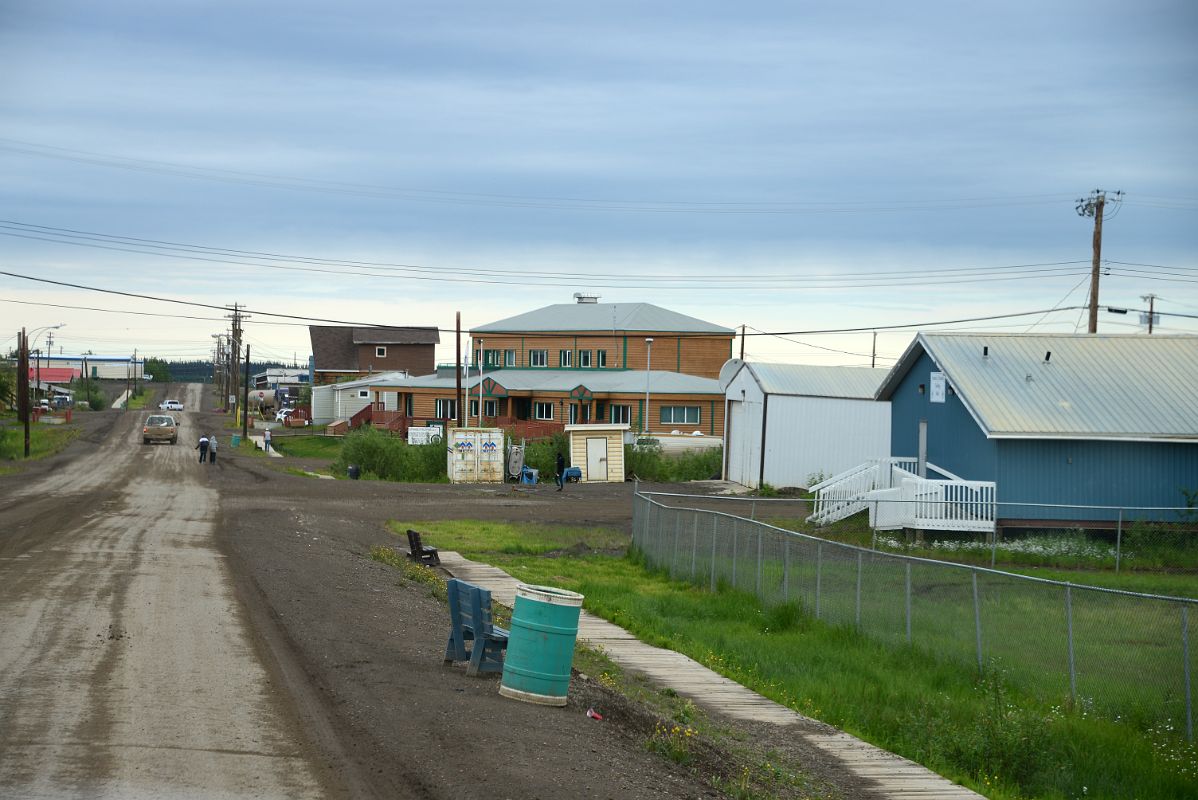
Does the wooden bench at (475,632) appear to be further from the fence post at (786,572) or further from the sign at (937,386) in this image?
the sign at (937,386)

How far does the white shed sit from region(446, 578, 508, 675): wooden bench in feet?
106

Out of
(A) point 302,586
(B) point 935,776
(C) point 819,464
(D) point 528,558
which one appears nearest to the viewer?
(B) point 935,776

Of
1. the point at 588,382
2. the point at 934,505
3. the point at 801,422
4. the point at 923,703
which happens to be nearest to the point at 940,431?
the point at 934,505

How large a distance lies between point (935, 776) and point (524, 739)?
4.06 meters

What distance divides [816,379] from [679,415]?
22747 mm

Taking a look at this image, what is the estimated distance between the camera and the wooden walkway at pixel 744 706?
34.8 ft

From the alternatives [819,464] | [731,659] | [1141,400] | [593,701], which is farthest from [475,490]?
[593,701]

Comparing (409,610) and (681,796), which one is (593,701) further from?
(409,610)

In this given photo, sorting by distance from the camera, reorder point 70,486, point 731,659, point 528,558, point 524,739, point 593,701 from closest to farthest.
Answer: point 524,739 → point 593,701 → point 731,659 → point 528,558 → point 70,486

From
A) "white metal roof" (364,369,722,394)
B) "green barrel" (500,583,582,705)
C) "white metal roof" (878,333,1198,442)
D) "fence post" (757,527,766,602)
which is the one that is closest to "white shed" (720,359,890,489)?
"white metal roof" (878,333,1198,442)

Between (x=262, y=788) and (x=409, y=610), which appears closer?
(x=262, y=788)

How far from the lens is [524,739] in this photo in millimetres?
9680

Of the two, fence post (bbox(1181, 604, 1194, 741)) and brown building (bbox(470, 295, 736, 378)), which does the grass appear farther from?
brown building (bbox(470, 295, 736, 378))

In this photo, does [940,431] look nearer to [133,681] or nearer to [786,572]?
[786,572]
